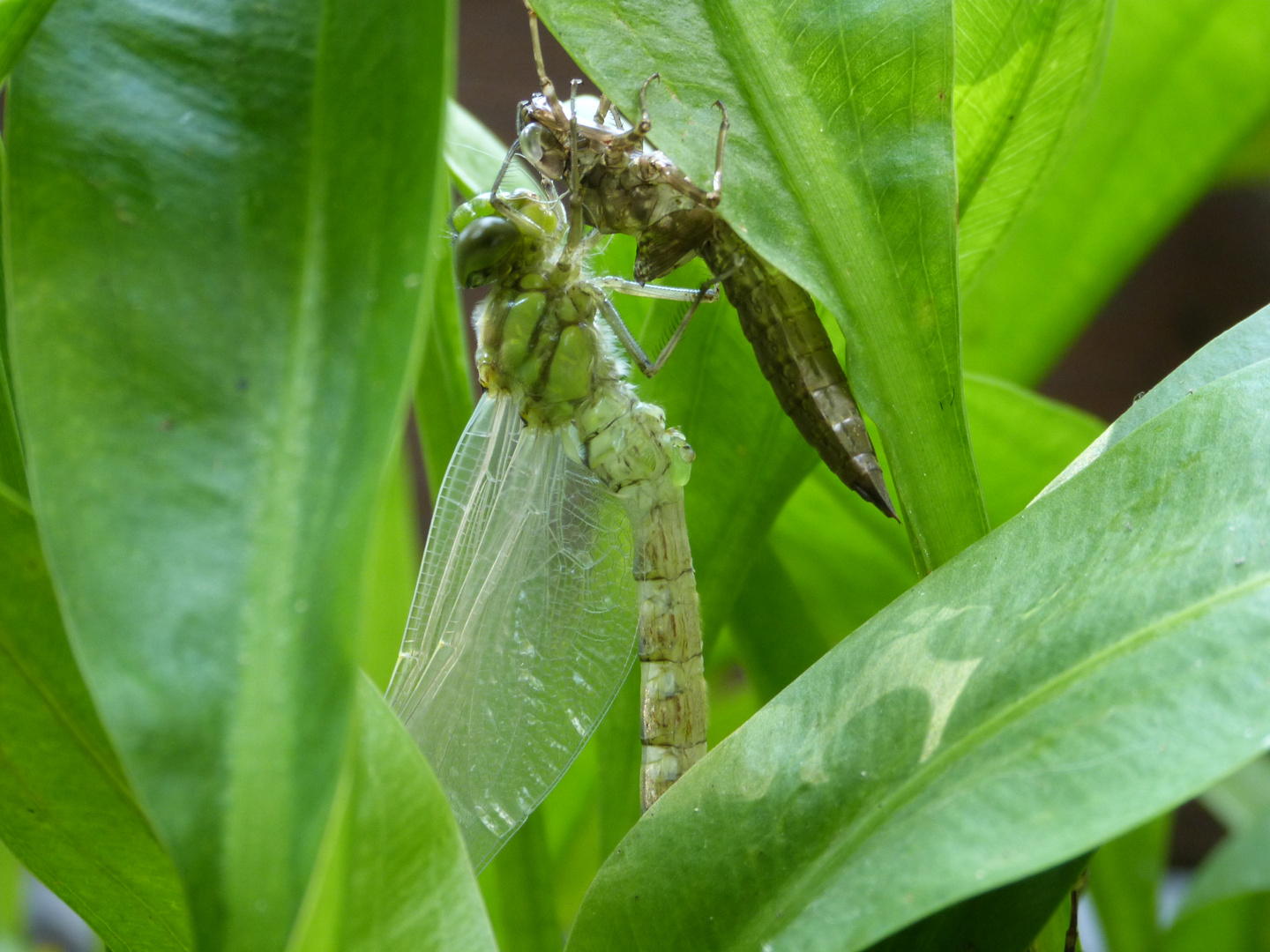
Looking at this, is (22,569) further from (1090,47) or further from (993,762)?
(1090,47)

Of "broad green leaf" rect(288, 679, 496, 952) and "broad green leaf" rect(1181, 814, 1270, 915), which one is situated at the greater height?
"broad green leaf" rect(288, 679, 496, 952)

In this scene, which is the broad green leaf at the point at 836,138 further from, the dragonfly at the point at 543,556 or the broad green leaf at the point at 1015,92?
the dragonfly at the point at 543,556

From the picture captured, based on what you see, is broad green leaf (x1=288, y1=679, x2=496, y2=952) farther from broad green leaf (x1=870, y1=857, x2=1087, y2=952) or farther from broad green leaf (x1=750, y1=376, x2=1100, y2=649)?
broad green leaf (x1=750, y1=376, x2=1100, y2=649)

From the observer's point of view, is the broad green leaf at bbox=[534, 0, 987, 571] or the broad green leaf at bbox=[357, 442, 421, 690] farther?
the broad green leaf at bbox=[357, 442, 421, 690]

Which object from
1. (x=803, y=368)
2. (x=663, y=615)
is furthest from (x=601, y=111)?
(x=663, y=615)

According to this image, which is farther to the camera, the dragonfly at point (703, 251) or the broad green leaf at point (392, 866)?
the dragonfly at point (703, 251)

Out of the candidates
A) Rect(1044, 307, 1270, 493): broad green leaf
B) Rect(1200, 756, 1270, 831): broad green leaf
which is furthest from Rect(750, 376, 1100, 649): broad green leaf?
Rect(1200, 756, 1270, 831): broad green leaf

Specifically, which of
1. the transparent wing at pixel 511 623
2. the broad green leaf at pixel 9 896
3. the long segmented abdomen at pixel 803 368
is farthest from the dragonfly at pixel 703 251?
the broad green leaf at pixel 9 896
